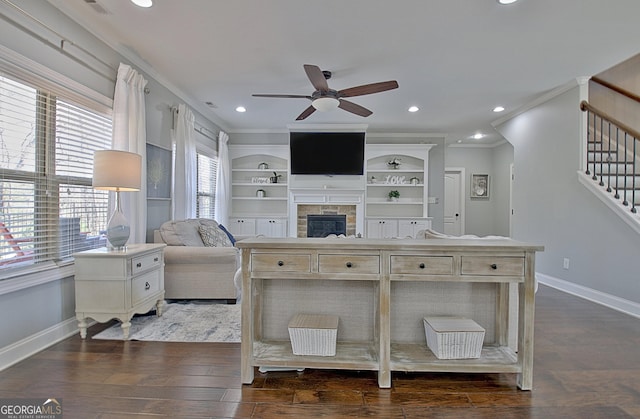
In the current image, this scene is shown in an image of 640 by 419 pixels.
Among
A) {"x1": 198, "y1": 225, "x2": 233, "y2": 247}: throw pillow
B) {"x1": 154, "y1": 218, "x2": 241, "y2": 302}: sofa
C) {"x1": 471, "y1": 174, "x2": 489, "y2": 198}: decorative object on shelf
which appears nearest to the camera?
{"x1": 154, "y1": 218, "x2": 241, "y2": 302}: sofa

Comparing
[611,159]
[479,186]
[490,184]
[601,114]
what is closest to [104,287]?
[601,114]

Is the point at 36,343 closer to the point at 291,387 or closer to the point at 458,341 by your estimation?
the point at 291,387

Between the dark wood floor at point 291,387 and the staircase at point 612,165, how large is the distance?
185 centimetres

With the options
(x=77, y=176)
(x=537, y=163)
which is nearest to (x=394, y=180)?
(x=537, y=163)

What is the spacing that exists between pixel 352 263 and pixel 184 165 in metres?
3.43

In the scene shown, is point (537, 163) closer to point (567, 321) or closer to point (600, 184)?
point (600, 184)

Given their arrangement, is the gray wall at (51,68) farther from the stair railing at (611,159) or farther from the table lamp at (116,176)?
the stair railing at (611,159)

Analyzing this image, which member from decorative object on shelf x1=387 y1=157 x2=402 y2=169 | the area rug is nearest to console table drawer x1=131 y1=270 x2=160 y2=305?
the area rug

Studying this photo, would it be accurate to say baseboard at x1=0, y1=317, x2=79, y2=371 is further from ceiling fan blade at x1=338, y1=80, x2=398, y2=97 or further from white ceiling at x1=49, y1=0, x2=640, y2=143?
ceiling fan blade at x1=338, y1=80, x2=398, y2=97

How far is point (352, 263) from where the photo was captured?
1828 mm

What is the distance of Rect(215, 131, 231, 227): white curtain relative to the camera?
5975 millimetres

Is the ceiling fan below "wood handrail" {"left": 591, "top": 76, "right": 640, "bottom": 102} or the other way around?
below

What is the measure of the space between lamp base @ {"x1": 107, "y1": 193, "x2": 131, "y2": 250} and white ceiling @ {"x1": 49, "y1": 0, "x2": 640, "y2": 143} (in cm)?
173

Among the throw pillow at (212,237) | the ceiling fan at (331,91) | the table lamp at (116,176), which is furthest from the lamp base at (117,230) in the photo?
the ceiling fan at (331,91)
